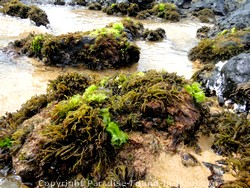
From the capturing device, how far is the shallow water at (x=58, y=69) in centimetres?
648

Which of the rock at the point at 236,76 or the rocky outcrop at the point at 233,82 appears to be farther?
the rock at the point at 236,76

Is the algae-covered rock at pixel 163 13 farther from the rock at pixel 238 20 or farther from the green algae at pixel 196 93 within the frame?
the green algae at pixel 196 93

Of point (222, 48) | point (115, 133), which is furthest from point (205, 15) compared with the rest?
point (115, 133)

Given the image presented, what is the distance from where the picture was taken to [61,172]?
3.71 metres

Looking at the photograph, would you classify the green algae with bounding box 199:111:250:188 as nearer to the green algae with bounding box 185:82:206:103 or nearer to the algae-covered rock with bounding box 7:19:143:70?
the green algae with bounding box 185:82:206:103

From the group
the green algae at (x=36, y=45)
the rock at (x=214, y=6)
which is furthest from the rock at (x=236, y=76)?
the rock at (x=214, y=6)

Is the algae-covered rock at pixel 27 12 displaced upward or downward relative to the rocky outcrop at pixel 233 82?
downward

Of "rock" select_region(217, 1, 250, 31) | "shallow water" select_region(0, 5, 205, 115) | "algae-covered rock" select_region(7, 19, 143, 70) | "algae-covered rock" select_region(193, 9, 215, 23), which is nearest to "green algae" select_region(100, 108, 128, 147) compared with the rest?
"shallow water" select_region(0, 5, 205, 115)

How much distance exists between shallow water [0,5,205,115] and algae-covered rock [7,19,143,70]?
315mm

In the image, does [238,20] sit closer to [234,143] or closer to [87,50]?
[87,50]

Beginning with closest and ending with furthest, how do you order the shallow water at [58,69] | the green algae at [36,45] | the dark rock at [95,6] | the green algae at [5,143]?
the green algae at [5,143], the shallow water at [58,69], the green algae at [36,45], the dark rock at [95,6]

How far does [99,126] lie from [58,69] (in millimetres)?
4581

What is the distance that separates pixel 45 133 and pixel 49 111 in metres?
0.66

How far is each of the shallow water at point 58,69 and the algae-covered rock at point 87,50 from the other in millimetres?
315
